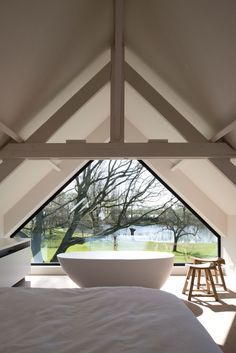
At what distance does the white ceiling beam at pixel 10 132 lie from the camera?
13.4 ft

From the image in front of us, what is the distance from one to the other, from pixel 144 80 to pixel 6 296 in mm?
3530

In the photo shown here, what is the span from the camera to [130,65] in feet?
17.0

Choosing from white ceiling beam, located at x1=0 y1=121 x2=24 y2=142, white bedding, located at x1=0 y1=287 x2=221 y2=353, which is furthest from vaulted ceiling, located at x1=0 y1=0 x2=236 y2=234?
white bedding, located at x1=0 y1=287 x2=221 y2=353

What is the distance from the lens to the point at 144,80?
16.4 feet

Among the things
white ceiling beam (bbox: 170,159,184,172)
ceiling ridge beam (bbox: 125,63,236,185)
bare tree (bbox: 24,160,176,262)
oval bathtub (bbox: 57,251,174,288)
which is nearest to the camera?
Answer: ceiling ridge beam (bbox: 125,63,236,185)

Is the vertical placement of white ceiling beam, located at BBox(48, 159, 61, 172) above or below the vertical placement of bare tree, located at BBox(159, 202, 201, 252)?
above

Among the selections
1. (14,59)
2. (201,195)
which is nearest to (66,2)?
(14,59)

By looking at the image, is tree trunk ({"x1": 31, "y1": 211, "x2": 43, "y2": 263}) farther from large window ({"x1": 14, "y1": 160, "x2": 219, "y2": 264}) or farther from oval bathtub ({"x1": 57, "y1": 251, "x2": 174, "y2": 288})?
oval bathtub ({"x1": 57, "y1": 251, "x2": 174, "y2": 288})

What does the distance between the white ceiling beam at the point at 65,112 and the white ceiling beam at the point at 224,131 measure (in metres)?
1.66

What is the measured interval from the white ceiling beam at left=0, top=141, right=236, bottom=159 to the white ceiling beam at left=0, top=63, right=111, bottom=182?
17 cm

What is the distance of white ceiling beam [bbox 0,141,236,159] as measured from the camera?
4.54 m

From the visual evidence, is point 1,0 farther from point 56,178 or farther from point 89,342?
point 56,178

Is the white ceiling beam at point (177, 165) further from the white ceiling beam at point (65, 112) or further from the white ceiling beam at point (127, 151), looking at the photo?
the white ceiling beam at point (65, 112)

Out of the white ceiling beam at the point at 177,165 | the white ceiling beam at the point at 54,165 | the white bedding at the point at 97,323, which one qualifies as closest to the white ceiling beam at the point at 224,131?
the white ceiling beam at the point at 177,165
